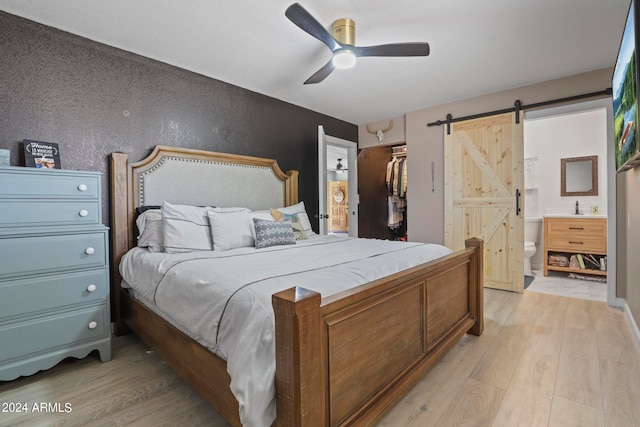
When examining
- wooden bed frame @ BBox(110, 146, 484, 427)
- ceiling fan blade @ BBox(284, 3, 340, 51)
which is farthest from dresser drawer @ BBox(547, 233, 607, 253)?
ceiling fan blade @ BBox(284, 3, 340, 51)

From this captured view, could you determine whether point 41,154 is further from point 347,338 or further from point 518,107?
point 518,107

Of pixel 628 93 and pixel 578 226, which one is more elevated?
pixel 628 93

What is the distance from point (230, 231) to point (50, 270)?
1142 millimetres

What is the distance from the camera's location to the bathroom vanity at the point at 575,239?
4.00 m

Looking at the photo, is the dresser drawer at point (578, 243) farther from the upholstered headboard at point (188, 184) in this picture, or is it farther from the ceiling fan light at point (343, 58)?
the ceiling fan light at point (343, 58)

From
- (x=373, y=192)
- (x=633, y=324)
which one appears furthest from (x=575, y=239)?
(x=373, y=192)

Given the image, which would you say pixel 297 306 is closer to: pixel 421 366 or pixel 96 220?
pixel 421 366

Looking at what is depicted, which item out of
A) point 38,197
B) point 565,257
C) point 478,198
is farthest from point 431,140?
point 38,197

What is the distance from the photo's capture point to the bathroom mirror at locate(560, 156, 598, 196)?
4.42 metres

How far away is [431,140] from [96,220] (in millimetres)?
3957

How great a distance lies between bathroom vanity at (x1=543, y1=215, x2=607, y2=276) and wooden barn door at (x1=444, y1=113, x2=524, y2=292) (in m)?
1.14

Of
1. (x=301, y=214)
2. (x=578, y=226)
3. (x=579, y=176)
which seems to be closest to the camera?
(x=301, y=214)

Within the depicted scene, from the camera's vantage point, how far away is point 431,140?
14.0 ft

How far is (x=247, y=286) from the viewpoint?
4.25 feet
